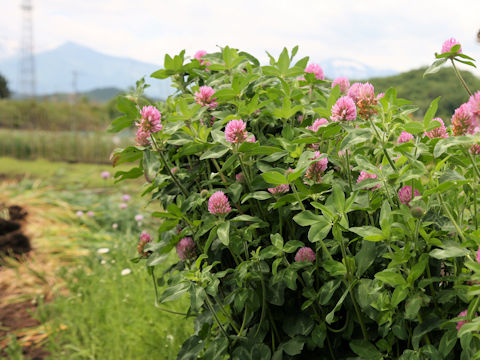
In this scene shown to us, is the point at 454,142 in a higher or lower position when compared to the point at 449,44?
lower

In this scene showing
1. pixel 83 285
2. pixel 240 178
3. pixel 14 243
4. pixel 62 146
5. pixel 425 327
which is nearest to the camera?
pixel 425 327

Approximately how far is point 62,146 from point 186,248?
9709 millimetres

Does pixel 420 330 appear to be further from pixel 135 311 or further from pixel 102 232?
pixel 102 232

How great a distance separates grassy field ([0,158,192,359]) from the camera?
2252 mm

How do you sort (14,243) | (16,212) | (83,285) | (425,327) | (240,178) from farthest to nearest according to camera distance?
(16,212) → (14,243) → (83,285) → (240,178) → (425,327)

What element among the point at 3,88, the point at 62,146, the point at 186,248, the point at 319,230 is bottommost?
the point at 3,88

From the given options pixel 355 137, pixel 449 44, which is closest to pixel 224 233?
pixel 355 137

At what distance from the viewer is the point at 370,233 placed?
91 centimetres

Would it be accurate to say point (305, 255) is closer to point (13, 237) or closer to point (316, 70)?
point (316, 70)

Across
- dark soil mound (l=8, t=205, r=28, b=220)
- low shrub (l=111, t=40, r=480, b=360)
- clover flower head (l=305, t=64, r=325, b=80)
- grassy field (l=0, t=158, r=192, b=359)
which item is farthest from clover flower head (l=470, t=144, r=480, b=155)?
dark soil mound (l=8, t=205, r=28, b=220)

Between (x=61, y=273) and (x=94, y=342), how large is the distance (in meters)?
1.25

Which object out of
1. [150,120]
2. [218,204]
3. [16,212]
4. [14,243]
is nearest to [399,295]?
[218,204]

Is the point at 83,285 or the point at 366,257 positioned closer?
the point at 366,257

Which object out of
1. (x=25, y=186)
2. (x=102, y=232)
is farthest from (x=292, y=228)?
(x=25, y=186)
